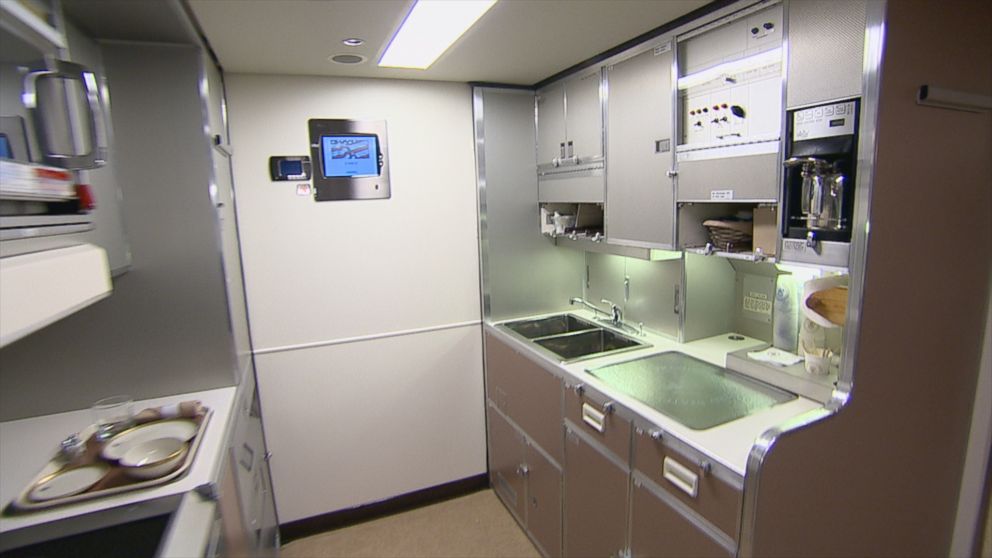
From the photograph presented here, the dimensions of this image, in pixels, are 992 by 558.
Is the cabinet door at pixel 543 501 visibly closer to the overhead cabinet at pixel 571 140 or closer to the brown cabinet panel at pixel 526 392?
the brown cabinet panel at pixel 526 392

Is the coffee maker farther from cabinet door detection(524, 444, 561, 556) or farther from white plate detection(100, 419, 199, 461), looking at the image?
white plate detection(100, 419, 199, 461)

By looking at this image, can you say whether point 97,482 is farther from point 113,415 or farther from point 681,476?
point 681,476

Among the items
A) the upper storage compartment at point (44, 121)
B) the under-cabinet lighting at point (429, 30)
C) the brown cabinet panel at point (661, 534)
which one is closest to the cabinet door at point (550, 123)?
the under-cabinet lighting at point (429, 30)

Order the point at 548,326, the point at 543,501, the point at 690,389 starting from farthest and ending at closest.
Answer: the point at 548,326, the point at 543,501, the point at 690,389

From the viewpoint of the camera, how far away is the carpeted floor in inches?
98.2

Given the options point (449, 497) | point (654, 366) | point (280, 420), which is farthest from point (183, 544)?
point (449, 497)

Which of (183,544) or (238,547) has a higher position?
(183,544)

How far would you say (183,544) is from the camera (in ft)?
3.64

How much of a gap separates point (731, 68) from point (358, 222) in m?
1.84

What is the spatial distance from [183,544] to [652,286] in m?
2.08

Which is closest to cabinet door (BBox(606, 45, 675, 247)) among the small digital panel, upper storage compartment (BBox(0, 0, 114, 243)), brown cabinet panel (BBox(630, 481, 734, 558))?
brown cabinet panel (BBox(630, 481, 734, 558))

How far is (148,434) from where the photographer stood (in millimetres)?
1539

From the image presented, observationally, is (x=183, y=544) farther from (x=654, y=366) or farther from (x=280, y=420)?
(x=654, y=366)

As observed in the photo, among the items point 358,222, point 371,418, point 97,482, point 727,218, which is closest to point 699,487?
point 727,218
